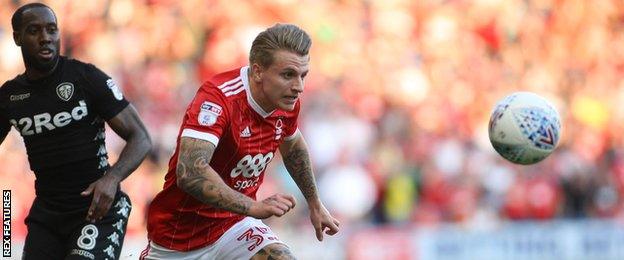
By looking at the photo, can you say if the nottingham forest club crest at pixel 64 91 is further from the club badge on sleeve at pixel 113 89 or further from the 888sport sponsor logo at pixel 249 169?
the 888sport sponsor logo at pixel 249 169

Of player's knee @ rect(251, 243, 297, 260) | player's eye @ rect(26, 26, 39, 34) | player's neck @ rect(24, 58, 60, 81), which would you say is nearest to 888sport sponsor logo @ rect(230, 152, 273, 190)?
player's knee @ rect(251, 243, 297, 260)

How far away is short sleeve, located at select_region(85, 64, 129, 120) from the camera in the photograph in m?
7.47

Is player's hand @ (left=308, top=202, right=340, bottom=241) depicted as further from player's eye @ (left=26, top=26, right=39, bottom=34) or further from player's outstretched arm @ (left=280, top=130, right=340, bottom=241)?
player's eye @ (left=26, top=26, right=39, bottom=34)

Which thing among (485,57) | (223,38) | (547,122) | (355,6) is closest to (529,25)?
(485,57)

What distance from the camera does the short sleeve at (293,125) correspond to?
7629mm

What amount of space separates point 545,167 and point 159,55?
18.4 ft

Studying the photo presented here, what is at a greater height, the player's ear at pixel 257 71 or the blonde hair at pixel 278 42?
the blonde hair at pixel 278 42

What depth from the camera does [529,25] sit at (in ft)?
68.0

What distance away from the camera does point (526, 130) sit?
8.25 m

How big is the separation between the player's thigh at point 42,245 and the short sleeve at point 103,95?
796 millimetres

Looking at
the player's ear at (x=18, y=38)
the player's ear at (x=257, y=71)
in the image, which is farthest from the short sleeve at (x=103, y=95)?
the player's ear at (x=257, y=71)

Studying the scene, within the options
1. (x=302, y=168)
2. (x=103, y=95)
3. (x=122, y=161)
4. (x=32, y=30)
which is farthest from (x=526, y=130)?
(x=32, y=30)

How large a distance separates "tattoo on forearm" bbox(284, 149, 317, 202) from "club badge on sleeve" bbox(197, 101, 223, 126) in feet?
3.52

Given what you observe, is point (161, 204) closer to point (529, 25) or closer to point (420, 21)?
point (420, 21)
